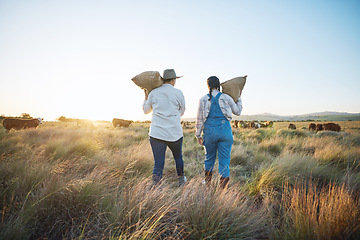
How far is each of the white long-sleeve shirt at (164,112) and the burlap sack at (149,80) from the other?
9 centimetres

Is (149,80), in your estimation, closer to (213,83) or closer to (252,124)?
(213,83)

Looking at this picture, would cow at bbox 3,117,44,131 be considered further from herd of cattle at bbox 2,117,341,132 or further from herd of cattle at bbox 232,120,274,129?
herd of cattle at bbox 232,120,274,129

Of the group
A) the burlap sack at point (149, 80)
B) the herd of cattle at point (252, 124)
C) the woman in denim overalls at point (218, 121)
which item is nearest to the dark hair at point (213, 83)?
the woman in denim overalls at point (218, 121)

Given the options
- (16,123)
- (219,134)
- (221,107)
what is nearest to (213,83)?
(221,107)

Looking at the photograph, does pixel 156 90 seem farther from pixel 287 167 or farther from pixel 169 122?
pixel 287 167

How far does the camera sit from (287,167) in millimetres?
3662

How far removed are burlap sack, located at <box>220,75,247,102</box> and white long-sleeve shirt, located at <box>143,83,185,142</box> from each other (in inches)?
35.7

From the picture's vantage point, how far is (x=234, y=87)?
2.90m

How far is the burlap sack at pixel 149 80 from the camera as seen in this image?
2.76 m

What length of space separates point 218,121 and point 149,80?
140 centimetres

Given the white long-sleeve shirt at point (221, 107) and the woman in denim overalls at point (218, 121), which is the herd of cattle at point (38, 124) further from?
the woman in denim overalls at point (218, 121)

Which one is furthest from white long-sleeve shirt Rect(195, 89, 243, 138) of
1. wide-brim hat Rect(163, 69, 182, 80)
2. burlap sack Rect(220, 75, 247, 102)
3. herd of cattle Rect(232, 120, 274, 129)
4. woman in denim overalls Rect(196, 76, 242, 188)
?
herd of cattle Rect(232, 120, 274, 129)

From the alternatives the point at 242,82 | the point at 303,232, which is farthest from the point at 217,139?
the point at 303,232

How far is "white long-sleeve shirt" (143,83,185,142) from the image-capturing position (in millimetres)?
2803
